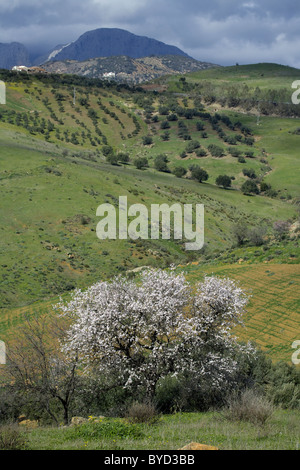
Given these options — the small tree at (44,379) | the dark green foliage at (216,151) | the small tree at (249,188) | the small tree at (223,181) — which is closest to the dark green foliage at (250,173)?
the small tree at (249,188)

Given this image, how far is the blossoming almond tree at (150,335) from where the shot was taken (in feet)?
48.4

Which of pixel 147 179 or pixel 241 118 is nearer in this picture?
pixel 147 179

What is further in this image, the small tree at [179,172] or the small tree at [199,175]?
the small tree at [179,172]

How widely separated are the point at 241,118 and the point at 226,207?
99827 mm

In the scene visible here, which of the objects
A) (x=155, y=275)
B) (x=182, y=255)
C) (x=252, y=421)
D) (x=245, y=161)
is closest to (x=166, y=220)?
(x=182, y=255)

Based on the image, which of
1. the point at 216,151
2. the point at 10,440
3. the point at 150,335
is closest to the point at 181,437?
the point at 10,440

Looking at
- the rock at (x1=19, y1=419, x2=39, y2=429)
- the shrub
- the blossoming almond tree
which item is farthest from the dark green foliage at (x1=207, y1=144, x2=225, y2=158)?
the shrub

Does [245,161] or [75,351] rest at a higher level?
[245,161]

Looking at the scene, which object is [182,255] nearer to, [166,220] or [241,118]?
[166,220]

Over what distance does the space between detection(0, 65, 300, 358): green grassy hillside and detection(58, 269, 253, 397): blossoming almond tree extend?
7047 millimetres

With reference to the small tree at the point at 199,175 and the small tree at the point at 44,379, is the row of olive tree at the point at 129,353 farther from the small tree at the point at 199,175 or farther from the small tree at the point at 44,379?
the small tree at the point at 199,175

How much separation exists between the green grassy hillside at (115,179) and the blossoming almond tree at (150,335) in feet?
23.1

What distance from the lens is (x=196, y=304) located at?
54.1 ft
